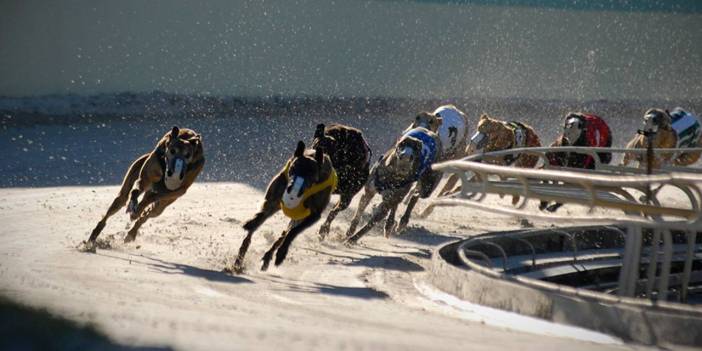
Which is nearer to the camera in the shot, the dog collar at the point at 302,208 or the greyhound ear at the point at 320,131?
the dog collar at the point at 302,208

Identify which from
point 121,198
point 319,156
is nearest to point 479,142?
point 319,156

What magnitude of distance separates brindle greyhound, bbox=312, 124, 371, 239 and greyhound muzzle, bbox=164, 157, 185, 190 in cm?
123

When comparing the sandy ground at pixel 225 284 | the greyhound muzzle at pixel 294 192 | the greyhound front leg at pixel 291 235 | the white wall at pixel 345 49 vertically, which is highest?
the white wall at pixel 345 49

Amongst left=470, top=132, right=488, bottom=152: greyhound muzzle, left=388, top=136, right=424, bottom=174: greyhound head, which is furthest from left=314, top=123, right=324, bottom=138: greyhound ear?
left=470, top=132, right=488, bottom=152: greyhound muzzle

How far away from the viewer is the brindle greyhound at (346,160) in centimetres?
901

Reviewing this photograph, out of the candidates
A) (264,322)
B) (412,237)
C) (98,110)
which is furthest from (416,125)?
(98,110)

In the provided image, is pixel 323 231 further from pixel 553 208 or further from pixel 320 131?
pixel 553 208

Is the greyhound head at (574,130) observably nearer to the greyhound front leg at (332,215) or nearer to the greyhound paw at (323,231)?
the greyhound front leg at (332,215)

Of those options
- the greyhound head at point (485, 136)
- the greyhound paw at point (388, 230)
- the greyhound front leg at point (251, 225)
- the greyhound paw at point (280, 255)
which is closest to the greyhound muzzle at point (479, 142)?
the greyhound head at point (485, 136)

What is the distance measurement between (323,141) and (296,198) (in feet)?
4.51

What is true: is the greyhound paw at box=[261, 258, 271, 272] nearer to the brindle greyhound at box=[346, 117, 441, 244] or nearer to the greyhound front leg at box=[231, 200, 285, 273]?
the greyhound front leg at box=[231, 200, 285, 273]

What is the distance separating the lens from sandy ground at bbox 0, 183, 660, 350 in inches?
215

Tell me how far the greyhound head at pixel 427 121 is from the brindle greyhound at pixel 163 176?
221 centimetres

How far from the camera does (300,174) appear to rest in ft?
24.7
